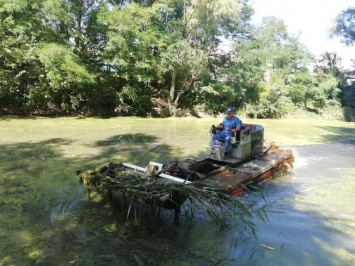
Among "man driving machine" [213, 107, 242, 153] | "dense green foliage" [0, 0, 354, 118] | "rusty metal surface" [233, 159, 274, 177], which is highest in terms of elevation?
"dense green foliage" [0, 0, 354, 118]

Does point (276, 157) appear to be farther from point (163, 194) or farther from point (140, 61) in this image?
point (140, 61)

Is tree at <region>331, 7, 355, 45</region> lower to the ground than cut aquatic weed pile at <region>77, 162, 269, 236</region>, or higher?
higher

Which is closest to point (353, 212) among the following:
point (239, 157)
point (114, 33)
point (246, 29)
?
point (239, 157)

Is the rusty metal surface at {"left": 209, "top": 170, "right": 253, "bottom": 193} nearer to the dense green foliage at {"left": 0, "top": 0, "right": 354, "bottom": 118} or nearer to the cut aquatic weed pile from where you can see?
the cut aquatic weed pile

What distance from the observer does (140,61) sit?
17203 millimetres

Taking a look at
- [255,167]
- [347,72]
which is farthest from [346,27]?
[255,167]

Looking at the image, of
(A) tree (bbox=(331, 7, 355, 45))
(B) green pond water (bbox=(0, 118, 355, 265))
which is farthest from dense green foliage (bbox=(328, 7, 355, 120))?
(B) green pond water (bbox=(0, 118, 355, 265))

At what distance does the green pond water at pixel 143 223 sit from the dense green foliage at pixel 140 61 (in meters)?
6.76

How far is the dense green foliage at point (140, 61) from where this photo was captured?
15148 millimetres

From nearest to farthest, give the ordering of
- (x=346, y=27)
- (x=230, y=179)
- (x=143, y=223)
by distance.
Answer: (x=143, y=223) < (x=230, y=179) < (x=346, y=27)

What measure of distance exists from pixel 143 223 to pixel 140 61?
1338 centimetres

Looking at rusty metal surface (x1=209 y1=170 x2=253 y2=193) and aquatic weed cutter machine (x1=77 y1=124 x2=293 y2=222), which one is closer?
aquatic weed cutter machine (x1=77 y1=124 x2=293 y2=222)

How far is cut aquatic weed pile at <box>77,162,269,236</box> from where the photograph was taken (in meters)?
4.50

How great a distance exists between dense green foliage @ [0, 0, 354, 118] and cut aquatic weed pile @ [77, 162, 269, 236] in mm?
10995
